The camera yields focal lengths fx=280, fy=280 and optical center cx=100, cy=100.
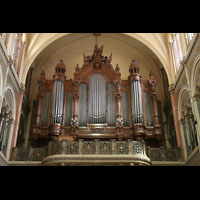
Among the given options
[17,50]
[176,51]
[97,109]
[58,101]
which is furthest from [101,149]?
[17,50]

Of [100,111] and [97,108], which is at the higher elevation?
[97,108]

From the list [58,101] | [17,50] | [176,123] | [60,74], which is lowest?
[176,123]

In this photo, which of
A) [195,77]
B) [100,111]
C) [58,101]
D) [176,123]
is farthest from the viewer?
[58,101]

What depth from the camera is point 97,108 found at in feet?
48.3

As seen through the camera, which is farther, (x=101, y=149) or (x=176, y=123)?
(x=176, y=123)

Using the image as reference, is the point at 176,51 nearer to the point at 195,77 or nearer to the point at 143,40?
the point at 143,40

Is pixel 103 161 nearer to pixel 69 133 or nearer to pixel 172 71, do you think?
pixel 69 133

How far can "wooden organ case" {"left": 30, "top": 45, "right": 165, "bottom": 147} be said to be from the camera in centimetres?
1385

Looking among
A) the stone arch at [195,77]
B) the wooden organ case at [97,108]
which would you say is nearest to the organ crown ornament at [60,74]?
the wooden organ case at [97,108]

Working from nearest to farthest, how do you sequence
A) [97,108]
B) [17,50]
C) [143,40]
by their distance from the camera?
[17,50], [97,108], [143,40]

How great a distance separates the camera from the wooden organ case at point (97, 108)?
1385 cm

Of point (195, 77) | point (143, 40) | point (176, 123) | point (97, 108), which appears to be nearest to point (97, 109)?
point (97, 108)

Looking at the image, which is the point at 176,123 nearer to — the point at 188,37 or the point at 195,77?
the point at 195,77
